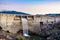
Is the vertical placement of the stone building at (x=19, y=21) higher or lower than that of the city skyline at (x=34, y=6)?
lower

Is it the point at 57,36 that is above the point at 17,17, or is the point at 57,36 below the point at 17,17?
below

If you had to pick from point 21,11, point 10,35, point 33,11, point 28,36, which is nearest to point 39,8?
point 33,11

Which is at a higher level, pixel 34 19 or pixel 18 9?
pixel 18 9

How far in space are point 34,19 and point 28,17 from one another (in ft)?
0.31

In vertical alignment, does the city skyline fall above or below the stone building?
above

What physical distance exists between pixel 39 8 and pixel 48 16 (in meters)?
0.18

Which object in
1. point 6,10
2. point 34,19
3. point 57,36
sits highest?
point 6,10

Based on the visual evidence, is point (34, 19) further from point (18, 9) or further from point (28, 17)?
point (18, 9)

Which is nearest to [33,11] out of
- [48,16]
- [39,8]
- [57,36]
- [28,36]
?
[39,8]

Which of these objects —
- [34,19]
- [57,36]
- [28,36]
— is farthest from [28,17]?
[57,36]

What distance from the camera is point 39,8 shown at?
2.20 meters

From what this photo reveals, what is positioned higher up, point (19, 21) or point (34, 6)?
point (34, 6)

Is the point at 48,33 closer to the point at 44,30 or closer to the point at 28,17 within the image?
the point at 44,30

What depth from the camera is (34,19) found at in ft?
7.10
